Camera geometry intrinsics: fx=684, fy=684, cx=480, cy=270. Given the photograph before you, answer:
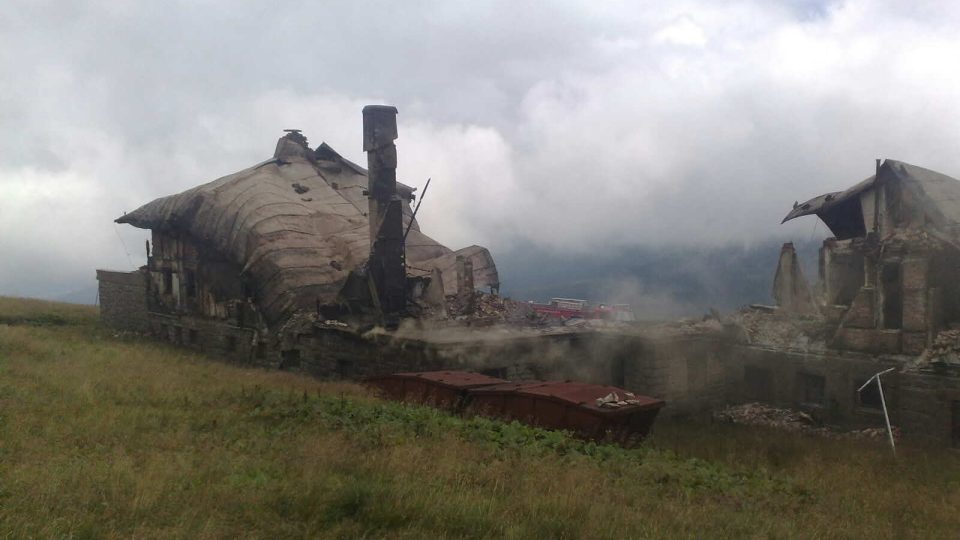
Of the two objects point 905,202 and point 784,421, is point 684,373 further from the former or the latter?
point 905,202

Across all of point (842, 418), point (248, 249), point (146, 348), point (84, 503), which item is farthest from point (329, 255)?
point (84, 503)

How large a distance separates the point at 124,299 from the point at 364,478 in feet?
96.2

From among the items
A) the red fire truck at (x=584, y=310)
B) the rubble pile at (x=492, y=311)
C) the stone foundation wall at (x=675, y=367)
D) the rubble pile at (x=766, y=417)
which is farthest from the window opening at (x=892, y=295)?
the rubble pile at (x=492, y=311)

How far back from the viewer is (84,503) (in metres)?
5.65

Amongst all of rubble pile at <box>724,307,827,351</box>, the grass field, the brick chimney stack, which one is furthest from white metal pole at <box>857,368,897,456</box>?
the brick chimney stack

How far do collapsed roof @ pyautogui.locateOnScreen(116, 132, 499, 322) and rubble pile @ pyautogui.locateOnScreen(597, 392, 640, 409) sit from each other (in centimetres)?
1106

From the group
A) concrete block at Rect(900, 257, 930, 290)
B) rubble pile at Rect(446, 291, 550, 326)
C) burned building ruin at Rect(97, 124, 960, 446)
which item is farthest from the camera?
rubble pile at Rect(446, 291, 550, 326)

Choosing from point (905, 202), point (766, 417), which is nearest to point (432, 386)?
point (766, 417)

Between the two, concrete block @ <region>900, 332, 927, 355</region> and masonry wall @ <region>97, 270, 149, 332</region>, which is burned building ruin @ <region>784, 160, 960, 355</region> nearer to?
concrete block @ <region>900, 332, 927, 355</region>

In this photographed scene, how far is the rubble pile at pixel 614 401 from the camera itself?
11.1 metres

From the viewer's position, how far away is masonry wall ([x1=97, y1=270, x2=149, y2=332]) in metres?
30.7

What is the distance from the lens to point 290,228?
2320cm

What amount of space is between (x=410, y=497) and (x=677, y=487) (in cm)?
375

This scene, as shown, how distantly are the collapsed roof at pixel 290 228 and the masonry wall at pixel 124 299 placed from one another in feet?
11.0
